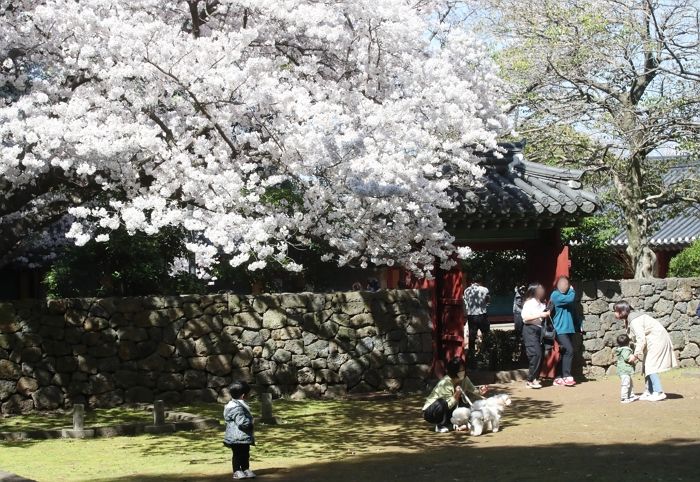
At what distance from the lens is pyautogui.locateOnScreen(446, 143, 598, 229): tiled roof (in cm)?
1636

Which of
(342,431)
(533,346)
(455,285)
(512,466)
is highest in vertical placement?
(455,285)

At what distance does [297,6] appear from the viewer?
12195 millimetres

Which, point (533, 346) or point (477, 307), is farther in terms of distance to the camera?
point (477, 307)

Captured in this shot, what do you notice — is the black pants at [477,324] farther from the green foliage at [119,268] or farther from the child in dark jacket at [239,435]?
the child in dark jacket at [239,435]

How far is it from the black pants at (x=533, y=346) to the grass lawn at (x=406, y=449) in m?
1.52

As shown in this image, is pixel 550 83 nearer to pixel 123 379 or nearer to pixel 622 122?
pixel 622 122

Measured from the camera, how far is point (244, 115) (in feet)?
38.9

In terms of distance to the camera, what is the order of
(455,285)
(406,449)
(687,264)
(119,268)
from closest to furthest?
(406,449) → (455,285) → (119,268) → (687,264)

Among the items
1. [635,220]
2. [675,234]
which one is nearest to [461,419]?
[635,220]

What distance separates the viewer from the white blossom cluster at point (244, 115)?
1093 cm

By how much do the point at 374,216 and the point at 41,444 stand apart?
4958 mm

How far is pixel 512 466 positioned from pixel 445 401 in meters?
2.73

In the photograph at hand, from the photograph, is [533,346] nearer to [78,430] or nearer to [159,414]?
[159,414]

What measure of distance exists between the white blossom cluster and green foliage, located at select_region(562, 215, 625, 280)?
942cm
